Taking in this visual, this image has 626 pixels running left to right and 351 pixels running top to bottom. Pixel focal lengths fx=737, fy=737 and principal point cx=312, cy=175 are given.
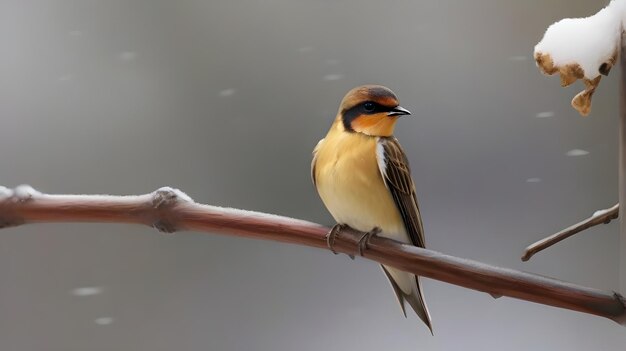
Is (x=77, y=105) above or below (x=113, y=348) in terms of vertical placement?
above

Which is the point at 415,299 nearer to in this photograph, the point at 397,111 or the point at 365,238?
the point at 365,238

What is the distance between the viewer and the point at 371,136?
0.99m

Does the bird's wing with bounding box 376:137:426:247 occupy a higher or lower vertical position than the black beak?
lower

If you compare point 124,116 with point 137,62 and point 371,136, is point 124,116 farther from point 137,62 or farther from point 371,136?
point 371,136

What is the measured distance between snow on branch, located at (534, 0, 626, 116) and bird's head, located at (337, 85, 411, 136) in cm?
21

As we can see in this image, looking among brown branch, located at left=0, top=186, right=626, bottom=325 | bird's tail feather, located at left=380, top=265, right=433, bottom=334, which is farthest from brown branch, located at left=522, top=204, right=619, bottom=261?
bird's tail feather, located at left=380, top=265, right=433, bottom=334

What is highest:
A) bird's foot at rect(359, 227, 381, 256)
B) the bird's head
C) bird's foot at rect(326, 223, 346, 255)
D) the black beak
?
the bird's head

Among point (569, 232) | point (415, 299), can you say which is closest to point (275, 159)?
point (415, 299)

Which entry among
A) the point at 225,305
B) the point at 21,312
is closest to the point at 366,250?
the point at 225,305

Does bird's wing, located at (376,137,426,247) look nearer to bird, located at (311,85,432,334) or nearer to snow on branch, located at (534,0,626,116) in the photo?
bird, located at (311,85,432,334)

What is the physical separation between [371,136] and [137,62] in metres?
0.38

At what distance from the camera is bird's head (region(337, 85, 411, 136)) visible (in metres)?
0.99

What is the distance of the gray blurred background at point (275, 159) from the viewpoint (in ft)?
3.52

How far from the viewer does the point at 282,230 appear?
894 millimetres
